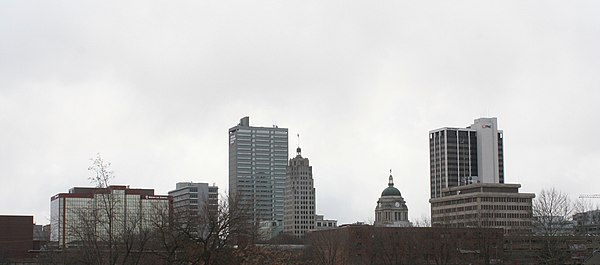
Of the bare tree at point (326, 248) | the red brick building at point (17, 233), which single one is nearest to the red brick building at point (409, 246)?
the bare tree at point (326, 248)

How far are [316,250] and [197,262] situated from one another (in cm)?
7693

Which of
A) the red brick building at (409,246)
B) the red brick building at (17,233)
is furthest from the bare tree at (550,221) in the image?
the red brick building at (17,233)

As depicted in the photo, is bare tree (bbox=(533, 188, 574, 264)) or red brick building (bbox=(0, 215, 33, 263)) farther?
red brick building (bbox=(0, 215, 33, 263))

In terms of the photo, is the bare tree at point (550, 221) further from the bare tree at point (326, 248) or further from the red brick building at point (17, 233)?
the red brick building at point (17, 233)

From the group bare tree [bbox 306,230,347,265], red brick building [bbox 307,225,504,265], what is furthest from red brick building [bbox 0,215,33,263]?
red brick building [bbox 307,225,504,265]

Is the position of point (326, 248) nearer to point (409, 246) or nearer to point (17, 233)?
point (409, 246)

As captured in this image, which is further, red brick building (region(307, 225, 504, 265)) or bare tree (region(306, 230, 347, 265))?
red brick building (region(307, 225, 504, 265))

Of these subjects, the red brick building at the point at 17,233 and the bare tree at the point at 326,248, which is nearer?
the bare tree at the point at 326,248

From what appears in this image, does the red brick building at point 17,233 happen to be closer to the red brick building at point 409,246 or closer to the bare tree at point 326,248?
the bare tree at point 326,248

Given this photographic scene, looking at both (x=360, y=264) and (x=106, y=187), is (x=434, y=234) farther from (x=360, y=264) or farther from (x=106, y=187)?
(x=106, y=187)

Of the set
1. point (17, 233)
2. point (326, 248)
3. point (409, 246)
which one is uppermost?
point (17, 233)

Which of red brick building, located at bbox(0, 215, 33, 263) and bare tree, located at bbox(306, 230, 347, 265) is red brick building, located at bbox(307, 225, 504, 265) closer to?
bare tree, located at bbox(306, 230, 347, 265)

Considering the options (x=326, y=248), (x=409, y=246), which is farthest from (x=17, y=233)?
(x=409, y=246)

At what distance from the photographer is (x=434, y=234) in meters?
140
